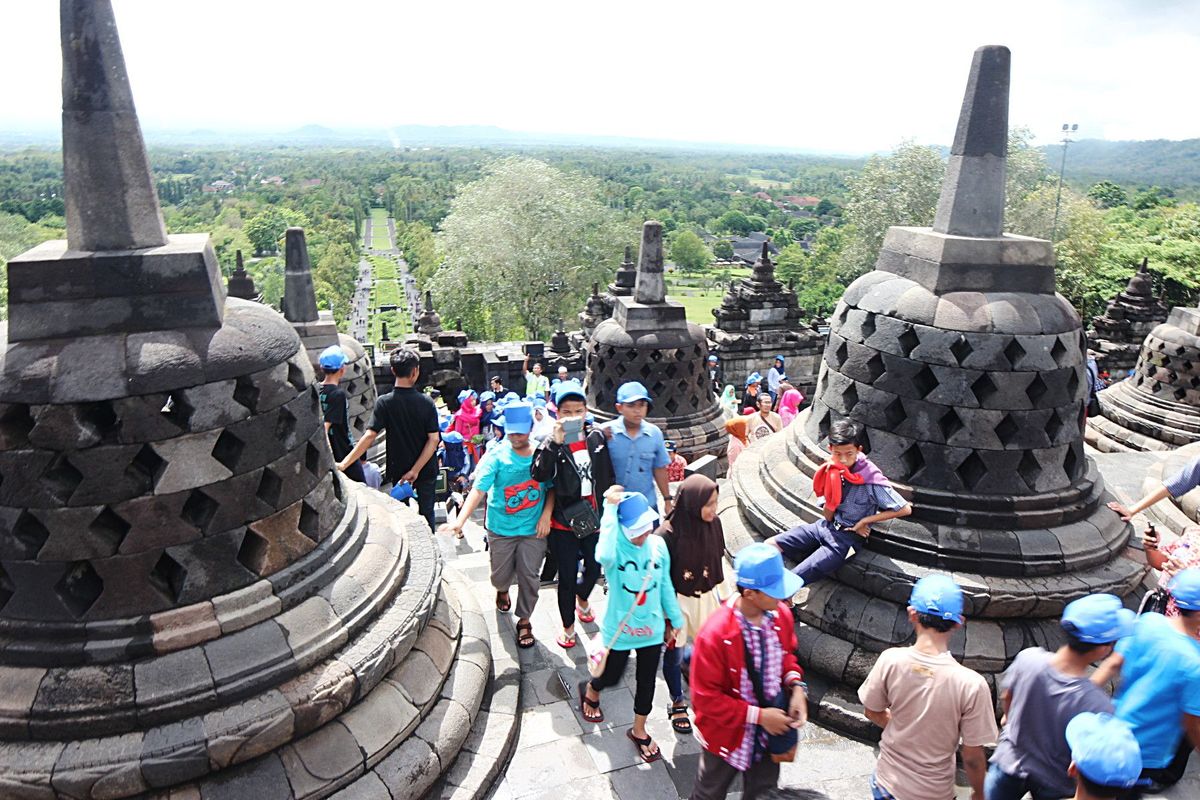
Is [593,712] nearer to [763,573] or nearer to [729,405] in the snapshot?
[763,573]

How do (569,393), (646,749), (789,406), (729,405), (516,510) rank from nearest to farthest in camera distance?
(646,749) < (516,510) < (569,393) < (789,406) < (729,405)

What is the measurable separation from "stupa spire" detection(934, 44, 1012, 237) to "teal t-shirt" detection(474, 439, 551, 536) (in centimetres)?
322

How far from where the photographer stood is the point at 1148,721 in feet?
9.59

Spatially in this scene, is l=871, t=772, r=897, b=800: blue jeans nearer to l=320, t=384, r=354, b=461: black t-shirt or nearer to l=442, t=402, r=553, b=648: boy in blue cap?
l=442, t=402, r=553, b=648: boy in blue cap

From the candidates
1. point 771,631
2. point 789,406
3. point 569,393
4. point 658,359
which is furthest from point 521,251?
point 771,631

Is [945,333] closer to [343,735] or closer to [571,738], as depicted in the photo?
[571,738]

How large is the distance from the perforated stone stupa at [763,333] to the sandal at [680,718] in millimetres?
15363

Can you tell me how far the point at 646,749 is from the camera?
382 centimetres

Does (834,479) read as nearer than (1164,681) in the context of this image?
No

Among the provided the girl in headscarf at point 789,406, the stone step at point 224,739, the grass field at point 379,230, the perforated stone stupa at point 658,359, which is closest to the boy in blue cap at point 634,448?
the stone step at point 224,739

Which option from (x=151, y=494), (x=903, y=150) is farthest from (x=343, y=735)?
(x=903, y=150)

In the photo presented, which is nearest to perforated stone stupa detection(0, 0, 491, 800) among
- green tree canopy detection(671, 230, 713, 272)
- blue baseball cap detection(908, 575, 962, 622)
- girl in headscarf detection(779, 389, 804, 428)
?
blue baseball cap detection(908, 575, 962, 622)

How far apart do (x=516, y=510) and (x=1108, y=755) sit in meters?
3.06

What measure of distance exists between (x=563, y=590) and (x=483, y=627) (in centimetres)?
54
